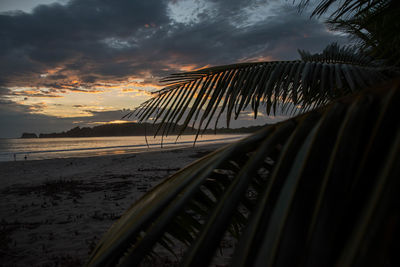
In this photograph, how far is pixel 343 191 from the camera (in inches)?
13.4

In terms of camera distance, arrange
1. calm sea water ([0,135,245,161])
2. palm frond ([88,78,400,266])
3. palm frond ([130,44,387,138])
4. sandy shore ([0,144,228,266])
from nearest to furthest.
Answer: palm frond ([88,78,400,266]) → palm frond ([130,44,387,138]) → sandy shore ([0,144,228,266]) → calm sea water ([0,135,245,161])

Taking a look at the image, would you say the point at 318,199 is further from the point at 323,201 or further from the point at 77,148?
the point at 77,148

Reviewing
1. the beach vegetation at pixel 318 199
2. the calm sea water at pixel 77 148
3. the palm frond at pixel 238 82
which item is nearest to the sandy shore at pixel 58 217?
the calm sea water at pixel 77 148

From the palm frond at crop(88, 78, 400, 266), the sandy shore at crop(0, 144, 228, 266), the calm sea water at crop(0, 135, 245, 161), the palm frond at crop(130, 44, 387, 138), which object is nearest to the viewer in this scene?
the palm frond at crop(88, 78, 400, 266)

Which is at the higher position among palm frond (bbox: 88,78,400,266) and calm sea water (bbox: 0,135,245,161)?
palm frond (bbox: 88,78,400,266)

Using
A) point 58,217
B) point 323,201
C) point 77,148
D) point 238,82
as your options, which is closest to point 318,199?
point 323,201

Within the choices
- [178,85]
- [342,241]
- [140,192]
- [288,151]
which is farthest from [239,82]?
[140,192]

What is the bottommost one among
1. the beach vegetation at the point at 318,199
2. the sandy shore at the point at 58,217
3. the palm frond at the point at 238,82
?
the sandy shore at the point at 58,217

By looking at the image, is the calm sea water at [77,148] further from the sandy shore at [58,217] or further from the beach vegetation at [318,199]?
the beach vegetation at [318,199]

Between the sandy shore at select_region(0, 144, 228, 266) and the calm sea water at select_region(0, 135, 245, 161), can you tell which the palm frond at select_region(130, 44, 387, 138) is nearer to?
the sandy shore at select_region(0, 144, 228, 266)

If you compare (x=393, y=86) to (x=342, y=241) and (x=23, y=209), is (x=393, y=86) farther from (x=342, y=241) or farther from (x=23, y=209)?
(x=23, y=209)

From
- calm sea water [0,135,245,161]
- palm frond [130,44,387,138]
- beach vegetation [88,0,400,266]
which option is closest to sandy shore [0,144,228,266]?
calm sea water [0,135,245,161]

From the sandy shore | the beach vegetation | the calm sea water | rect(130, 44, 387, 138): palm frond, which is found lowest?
the calm sea water

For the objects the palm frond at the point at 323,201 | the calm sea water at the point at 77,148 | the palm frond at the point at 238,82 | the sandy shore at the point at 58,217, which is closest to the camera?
the palm frond at the point at 323,201
